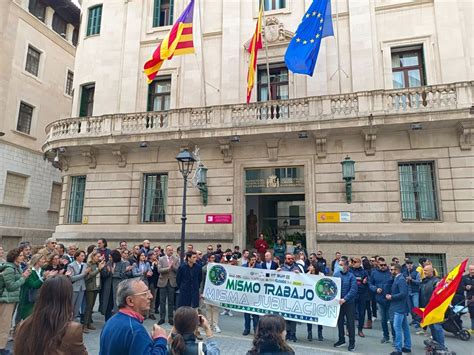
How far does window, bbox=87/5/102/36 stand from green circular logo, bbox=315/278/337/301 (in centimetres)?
2023

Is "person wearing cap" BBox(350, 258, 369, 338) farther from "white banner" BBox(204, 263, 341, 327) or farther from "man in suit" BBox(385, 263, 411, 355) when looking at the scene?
"white banner" BBox(204, 263, 341, 327)

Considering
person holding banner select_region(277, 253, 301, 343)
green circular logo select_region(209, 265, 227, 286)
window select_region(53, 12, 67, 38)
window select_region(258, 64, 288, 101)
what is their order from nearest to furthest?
person holding banner select_region(277, 253, 301, 343), green circular logo select_region(209, 265, 227, 286), window select_region(258, 64, 288, 101), window select_region(53, 12, 67, 38)

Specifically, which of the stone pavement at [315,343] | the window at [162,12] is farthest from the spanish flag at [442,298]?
the window at [162,12]

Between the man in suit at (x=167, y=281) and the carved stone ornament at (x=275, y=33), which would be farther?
the carved stone ornament at (x=275, y=33)

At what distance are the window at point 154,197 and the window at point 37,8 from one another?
19.1m

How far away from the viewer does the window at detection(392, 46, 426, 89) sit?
1647 centimetres

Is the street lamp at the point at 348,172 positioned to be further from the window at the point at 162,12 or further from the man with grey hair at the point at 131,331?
the window at the point at 162,12

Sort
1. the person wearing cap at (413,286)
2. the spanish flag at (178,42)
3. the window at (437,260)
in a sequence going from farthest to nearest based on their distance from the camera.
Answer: the spanish flag at (178,42), the window at (437,260), the person wearing cap at (413,286)

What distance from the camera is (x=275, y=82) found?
18422mm

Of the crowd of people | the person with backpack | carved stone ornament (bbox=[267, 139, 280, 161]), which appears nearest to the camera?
the crowd of people

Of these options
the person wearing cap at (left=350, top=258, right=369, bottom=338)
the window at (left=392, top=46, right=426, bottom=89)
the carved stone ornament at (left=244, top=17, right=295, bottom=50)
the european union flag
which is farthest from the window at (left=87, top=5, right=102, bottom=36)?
the person wearing cap at (left=350, top=258, right=369, bottom=338)

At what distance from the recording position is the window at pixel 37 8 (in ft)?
89.7

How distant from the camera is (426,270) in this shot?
895 cm

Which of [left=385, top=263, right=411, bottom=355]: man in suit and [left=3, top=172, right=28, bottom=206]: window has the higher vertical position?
[left=3, top=172, right=28, bottom=206]: window
